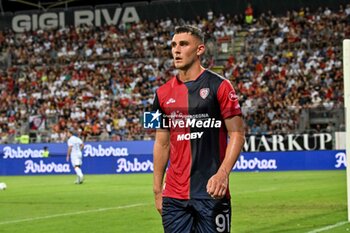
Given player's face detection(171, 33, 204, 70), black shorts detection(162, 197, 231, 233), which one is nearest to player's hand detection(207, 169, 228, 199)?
black shorts detection(162, 197, 231, 233)

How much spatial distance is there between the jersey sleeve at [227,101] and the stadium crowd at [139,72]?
31.9 m

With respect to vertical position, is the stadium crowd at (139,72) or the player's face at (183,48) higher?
the stadium crowd at (139,72)

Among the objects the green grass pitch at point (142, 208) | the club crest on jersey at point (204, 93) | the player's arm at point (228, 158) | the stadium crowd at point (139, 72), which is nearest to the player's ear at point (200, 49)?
the club crest on jersey at point (204, 93)

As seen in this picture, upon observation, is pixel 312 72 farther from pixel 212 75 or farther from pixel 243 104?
pixel 212 75

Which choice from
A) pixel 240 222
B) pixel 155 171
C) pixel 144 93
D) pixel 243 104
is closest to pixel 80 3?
pixel 144 93

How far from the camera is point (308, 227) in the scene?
14.2 meters

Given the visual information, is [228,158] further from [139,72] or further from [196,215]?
[139,72]

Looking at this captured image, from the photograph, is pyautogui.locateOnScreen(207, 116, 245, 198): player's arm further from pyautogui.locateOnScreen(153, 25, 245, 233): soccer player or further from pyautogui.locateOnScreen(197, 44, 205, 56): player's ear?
pyautogui.locateOnScreen(197, 44, 205, 56): player's ear

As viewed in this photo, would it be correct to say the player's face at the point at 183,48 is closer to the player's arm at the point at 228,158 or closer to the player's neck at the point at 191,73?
the player's neck at the point at 191,73

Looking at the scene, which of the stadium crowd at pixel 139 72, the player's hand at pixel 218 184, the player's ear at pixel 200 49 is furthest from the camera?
the stadium crowd at pixel 139 72

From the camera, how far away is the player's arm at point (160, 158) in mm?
6809

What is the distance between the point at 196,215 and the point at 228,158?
→ 57 cm

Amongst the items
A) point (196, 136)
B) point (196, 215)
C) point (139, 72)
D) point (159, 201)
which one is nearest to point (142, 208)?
point (159, 201)

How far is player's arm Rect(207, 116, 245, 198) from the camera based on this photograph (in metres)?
6.35
